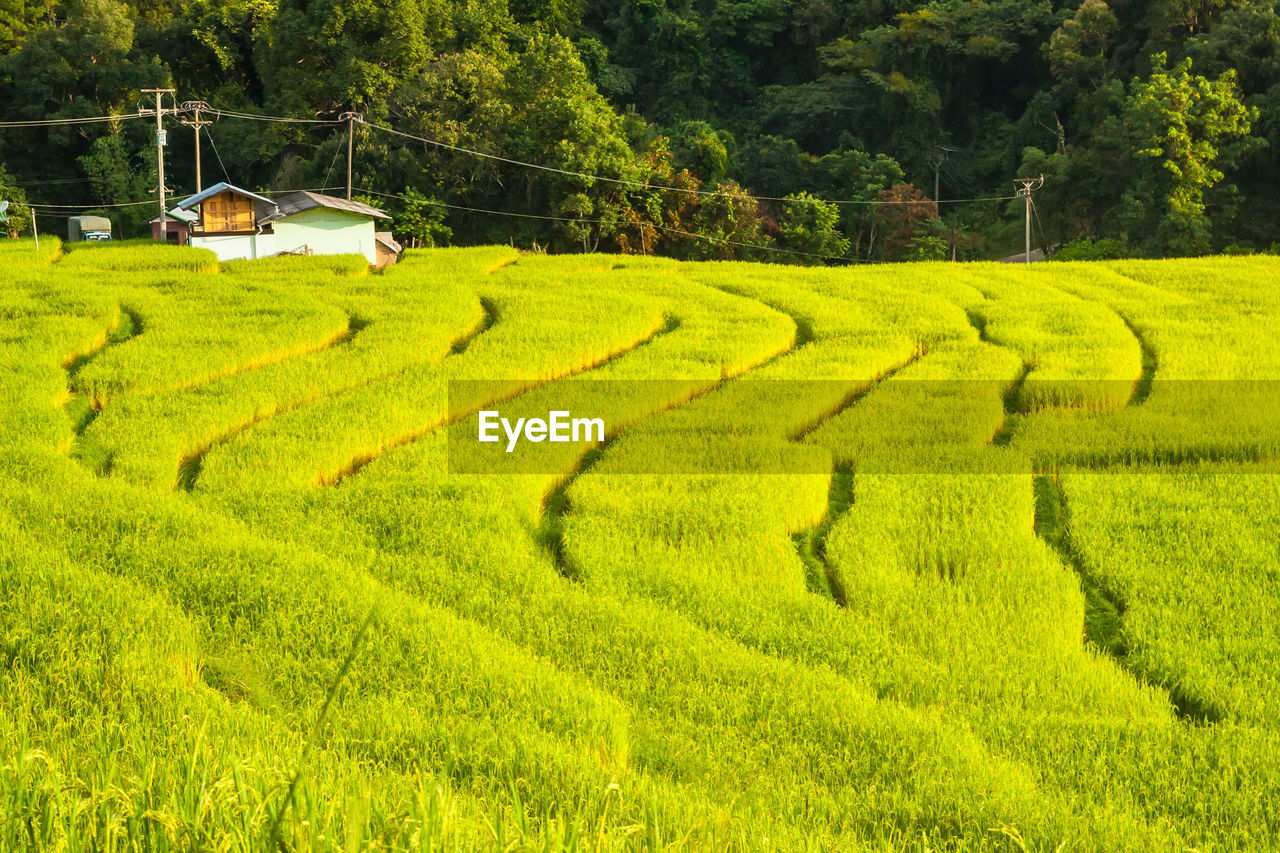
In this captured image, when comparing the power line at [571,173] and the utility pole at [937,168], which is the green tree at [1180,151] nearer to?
the power line at [571,173]

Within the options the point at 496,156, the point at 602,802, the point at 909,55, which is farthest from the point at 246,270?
the point at 909,55

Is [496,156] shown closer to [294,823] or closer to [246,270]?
[246,270]

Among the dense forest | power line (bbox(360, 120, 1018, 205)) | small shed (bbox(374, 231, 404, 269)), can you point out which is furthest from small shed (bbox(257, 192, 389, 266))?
power line (bbox(360, 120, 1018, 205))

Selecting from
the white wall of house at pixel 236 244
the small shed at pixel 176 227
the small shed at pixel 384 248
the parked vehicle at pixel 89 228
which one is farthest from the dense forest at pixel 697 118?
the white wall of house at pixel 236 244

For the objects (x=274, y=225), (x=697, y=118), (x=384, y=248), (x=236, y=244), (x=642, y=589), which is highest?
(x=697, y=118)

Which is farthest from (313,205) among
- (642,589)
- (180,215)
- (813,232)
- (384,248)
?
(642,589)

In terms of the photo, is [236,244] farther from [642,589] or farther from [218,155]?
[642,589]
